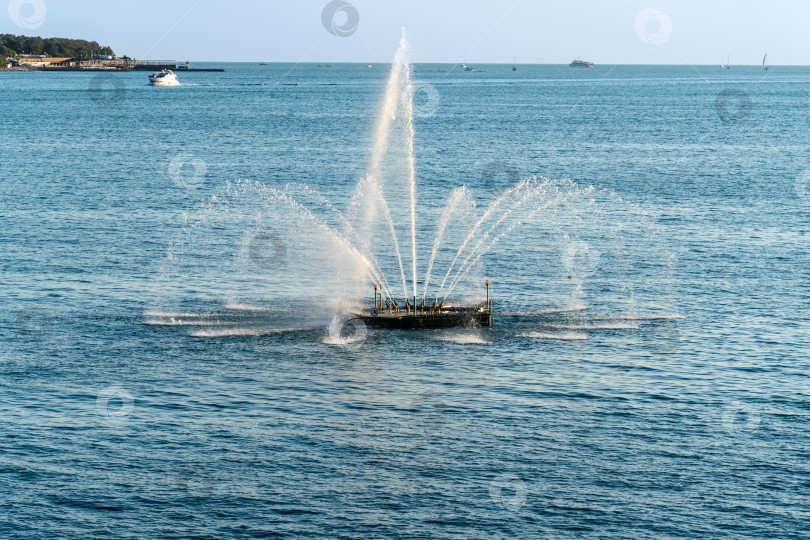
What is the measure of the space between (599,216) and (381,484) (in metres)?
64.2

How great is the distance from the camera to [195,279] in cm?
7256

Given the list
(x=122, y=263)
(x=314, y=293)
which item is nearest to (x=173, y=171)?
(x=122, y=263)
